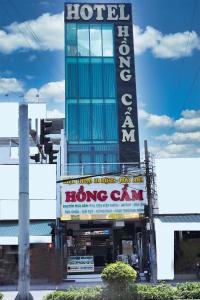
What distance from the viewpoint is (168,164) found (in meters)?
30.3

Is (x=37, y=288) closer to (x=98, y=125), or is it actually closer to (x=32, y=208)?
(x=32, y=208)

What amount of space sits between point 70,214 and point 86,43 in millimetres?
32776

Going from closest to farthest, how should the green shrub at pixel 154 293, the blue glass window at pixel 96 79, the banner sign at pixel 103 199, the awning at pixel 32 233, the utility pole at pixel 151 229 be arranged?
the green shrub at pixel 154 293
the utility pole at pixel 151 229
the awning at pixel 32 233
the banner sign at pixel 103 199
the blue glass window at pixel 96 79

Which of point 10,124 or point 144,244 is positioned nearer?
point 144,244

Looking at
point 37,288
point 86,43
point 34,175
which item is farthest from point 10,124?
point 86,43

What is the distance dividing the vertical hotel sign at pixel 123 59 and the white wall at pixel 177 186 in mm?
24765

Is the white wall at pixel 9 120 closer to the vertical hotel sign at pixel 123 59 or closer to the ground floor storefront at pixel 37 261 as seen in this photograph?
the ground floor storefront at pixel 37 261

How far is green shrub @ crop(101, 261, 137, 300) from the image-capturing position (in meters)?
18.4

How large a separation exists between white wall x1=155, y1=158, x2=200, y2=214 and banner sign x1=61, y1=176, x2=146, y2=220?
3.84 feet

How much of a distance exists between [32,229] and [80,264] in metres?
5.09

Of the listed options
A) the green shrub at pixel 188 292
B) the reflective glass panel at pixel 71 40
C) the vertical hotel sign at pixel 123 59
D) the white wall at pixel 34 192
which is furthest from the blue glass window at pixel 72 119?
the green shrub at pixel 188 292

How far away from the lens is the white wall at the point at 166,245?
2794 centimetres

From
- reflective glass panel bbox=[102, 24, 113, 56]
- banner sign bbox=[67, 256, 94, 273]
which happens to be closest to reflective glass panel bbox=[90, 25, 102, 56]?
→ reflective glass panel bbox=[102, 24, 113, 56]

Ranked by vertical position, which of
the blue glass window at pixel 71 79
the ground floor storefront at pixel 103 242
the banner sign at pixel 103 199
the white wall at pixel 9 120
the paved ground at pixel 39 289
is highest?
the blue glass window at pixel 71 79
